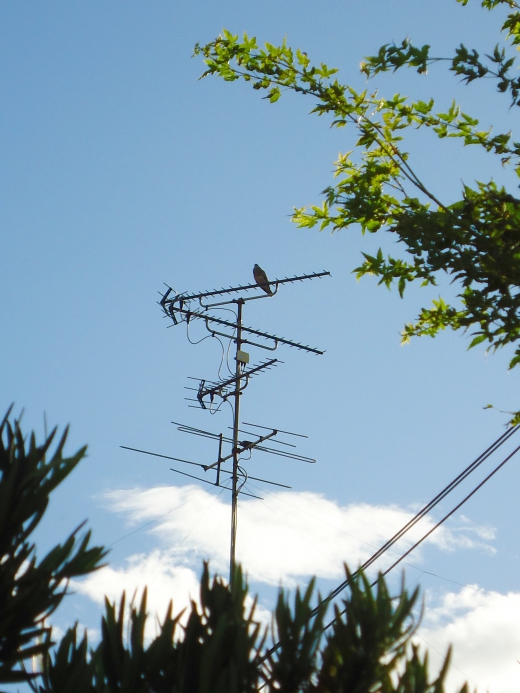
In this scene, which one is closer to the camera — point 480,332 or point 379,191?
point 480,332

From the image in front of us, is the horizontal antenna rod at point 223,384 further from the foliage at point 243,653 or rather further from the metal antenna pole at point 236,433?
the foliage at point 243,653

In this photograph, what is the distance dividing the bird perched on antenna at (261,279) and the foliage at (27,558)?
23.7ft

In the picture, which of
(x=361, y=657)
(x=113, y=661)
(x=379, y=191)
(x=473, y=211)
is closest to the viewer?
(x=361, y=657)

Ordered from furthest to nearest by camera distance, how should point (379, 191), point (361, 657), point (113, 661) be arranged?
1. point (379, 191)
2. point (113, 661)
3. point (361, 657)

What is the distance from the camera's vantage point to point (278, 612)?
290 centimetres

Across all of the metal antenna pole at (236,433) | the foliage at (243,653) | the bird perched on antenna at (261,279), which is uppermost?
the bird perched on antenna at (261,279)

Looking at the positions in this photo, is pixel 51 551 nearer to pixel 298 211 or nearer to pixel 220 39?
pixel 298 211

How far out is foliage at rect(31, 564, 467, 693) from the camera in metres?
2.74

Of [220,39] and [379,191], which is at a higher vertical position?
[220,39]

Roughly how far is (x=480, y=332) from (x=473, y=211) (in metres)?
0.79

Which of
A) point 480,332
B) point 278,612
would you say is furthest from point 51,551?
point 480,332

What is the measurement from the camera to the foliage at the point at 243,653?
2.74m

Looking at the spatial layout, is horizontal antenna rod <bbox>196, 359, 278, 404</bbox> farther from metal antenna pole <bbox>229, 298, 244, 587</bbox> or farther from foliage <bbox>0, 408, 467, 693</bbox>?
foliage <bbox>0, 408, 467, 693</bbox>

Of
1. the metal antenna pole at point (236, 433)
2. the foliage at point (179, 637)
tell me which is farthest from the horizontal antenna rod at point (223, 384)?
the foliage at point (179, 637)
